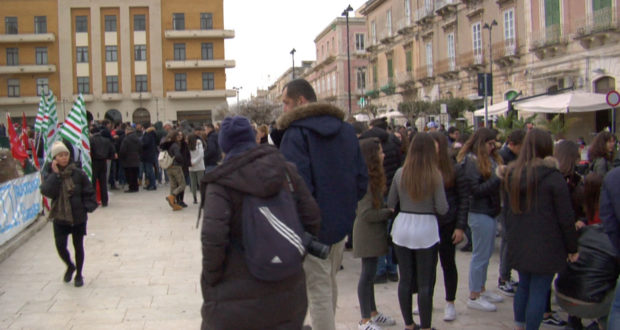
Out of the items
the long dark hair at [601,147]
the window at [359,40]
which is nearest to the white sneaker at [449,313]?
the long dark hair at [601,147]

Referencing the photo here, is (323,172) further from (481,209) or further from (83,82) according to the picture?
(83,82)

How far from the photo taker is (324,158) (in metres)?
3.85

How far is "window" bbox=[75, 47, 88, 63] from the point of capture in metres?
49.4

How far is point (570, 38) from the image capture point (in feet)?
72.2

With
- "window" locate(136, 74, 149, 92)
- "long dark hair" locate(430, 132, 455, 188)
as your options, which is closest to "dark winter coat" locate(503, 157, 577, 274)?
"long dark hair" locate(430, 132, 455, 188)

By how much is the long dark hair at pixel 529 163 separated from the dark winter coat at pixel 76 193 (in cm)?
478

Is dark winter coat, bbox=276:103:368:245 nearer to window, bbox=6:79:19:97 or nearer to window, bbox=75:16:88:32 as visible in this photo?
window, bbox=75:16:88:32

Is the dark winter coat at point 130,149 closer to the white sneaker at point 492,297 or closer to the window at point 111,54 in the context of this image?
the white sneaker at point 492,297

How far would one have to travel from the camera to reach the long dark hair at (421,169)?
4.69 m

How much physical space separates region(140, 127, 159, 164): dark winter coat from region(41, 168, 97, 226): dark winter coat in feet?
31.4

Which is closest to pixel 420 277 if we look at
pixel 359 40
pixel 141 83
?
pixel 141 83

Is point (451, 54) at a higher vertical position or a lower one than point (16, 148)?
higher

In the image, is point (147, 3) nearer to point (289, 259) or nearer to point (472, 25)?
point (472, 25)

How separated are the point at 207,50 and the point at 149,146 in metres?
35.2
